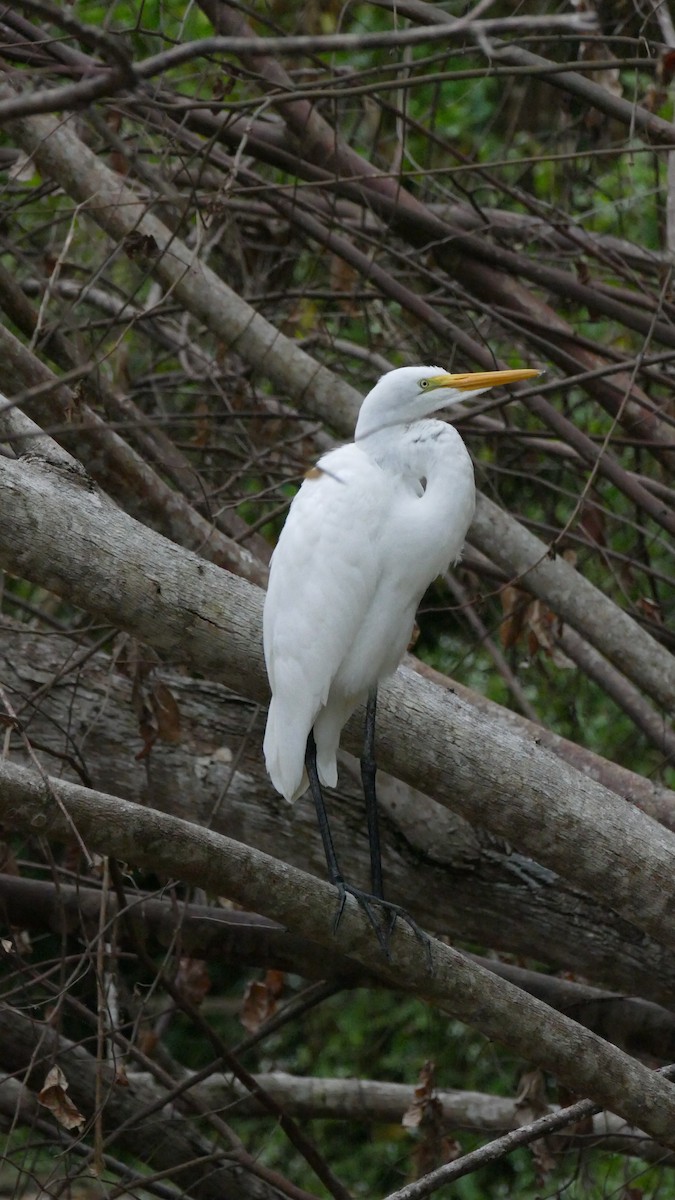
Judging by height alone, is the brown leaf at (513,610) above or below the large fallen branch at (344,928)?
above

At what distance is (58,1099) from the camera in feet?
6.51

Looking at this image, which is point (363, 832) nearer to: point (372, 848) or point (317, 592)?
point (372, 848)

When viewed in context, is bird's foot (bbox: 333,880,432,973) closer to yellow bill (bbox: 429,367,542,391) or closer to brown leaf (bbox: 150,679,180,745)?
brown leaf (bbox: 150,679,180,745)

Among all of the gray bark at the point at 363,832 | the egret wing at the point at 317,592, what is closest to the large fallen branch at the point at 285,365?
the gray bark at the point at 363,832

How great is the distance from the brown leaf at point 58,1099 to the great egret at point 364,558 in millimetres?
518

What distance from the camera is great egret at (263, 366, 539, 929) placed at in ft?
6.97

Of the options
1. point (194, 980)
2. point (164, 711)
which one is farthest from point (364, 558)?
point (194, 980)

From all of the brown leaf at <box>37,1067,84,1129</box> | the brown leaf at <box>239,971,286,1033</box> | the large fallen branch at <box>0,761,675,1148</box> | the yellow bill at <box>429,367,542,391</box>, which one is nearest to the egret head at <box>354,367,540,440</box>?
the yellow bill at <box>429,367,542,391</box>

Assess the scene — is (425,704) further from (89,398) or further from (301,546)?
(89,398)

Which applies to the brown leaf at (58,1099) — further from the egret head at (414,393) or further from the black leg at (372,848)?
the egret head at (414,393)

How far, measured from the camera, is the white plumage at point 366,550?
6.97 ft

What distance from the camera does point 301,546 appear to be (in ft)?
7.17

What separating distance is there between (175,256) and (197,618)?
1032 millimetres

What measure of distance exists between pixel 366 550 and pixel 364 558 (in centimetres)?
1
